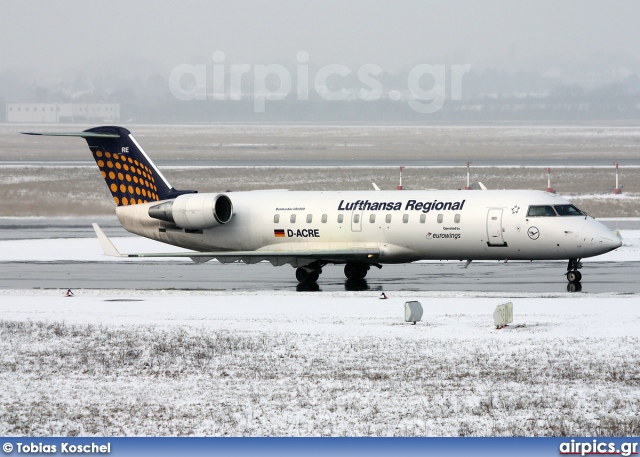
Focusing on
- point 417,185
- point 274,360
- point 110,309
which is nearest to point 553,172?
point 417,185

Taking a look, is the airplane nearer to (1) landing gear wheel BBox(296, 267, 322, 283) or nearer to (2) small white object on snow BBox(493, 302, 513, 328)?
(1) landing gear wheel BBox(296, 267, 322, 283)

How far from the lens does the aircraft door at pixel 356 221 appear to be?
3148 centimetres

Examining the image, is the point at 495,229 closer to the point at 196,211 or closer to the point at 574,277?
the point at 574,277

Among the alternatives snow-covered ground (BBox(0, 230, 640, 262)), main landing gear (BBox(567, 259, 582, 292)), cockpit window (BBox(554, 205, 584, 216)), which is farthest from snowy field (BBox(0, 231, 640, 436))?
snow-covered ground (BBox(0, 230, 640, 262))

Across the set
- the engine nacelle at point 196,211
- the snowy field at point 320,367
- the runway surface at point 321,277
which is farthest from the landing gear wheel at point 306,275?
the snowy field at point 320,367

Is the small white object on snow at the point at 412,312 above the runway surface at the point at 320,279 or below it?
above

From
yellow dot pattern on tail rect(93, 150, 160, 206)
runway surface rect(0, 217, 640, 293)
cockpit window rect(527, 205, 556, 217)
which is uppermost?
yellow dot pattern on tail rect(93, 150, 160, 206)

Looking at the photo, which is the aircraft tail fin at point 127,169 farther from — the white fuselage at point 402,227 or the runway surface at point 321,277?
the runway surface at point 321,277

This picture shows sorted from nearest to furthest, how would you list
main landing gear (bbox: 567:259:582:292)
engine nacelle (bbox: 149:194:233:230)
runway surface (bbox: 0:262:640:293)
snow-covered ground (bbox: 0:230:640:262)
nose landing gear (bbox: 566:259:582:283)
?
1. main landing gear (bbox: 567:259:582:292)
2. nose landing gear (bbox: 566:259:582:283)
3. runway surface (bbox: 0:262:640:293)
4. engine nacelle (bbox: 149:194:233:230)
5. snow-covered ground (bbox: 0:230:640:262)

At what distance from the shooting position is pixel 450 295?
2664cm

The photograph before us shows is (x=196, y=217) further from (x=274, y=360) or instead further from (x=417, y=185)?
(x=417, y=185)

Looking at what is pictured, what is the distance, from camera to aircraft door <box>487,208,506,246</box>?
98.0 feet

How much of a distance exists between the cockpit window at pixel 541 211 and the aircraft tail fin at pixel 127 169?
11049mm

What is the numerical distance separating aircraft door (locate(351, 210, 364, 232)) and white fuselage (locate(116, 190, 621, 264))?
3 cm
